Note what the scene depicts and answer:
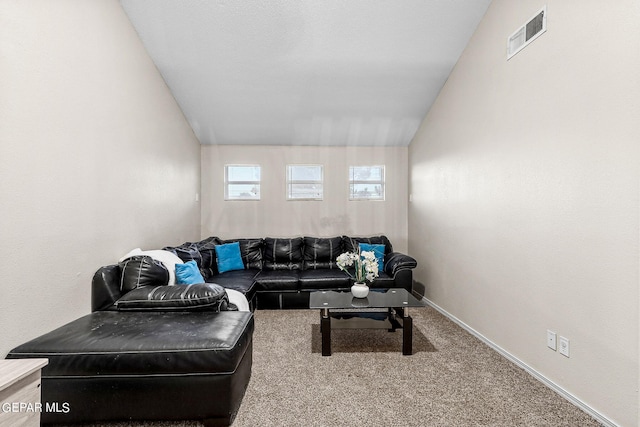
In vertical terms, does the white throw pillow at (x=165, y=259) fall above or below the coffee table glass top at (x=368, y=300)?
above

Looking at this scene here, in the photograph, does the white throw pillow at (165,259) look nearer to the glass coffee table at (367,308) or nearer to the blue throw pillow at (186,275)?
the blue throw pillow at (186,275)

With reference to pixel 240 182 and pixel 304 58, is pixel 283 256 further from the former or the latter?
pixel 304 58

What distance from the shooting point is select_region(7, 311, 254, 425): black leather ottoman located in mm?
1699

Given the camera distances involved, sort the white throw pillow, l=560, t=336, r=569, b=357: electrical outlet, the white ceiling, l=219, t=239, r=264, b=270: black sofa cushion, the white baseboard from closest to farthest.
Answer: the white baseboard < l=560, t=336, r=569, b=357: electrical outlet < the white throw pillow < the white ceiling < l=219, t=239, r=264, b=270: black sofa cushion

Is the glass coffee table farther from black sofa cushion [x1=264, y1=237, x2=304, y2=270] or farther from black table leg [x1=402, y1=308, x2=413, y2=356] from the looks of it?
black sofa cushion [x1=264, y1=237, x2=304, y2=270]

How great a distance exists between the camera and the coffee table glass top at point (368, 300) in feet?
9.27

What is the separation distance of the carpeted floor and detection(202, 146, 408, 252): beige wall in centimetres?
251

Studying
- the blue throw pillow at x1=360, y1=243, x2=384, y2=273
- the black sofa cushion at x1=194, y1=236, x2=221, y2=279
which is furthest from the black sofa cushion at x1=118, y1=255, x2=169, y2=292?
the blue throw pillow at x1=360, y1=243, x2=384, y2=273

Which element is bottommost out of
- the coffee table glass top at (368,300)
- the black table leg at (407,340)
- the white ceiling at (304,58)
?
the black table leg at (407,340)

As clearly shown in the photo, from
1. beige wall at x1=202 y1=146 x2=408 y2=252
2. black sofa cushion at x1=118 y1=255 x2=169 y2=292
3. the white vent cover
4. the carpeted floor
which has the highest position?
the white vent cover

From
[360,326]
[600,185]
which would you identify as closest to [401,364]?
[360,326]

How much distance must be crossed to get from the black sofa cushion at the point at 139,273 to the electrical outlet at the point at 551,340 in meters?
3.10

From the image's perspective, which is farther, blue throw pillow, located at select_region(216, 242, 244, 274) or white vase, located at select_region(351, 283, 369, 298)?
blue throw pillow, located at select_region(216, 242, 244, 274)

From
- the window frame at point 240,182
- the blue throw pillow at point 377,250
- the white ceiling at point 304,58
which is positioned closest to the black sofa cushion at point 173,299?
the white ceiling at point 304,58
